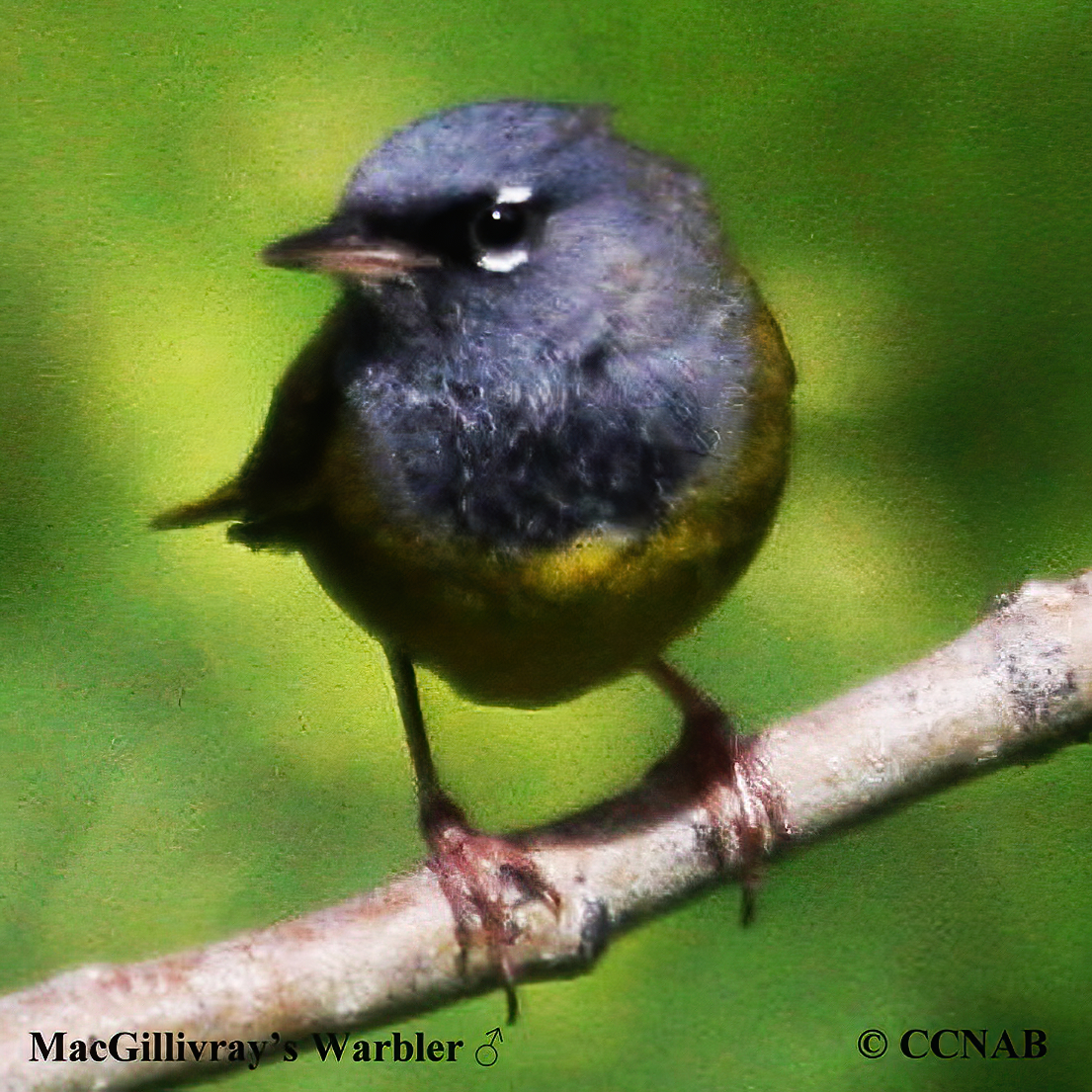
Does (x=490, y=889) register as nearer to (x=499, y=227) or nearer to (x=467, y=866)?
(x=467, y=866)

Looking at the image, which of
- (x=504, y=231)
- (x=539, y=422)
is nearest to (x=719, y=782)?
(x=539, y=422)

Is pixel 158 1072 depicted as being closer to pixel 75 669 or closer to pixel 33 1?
pixel 75 669

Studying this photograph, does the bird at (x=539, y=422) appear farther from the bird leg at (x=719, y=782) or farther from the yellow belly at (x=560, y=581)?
the bird leg at (x=719, y=782)

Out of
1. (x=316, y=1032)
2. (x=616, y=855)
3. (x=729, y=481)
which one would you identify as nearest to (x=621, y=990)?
(x=616, y=855)

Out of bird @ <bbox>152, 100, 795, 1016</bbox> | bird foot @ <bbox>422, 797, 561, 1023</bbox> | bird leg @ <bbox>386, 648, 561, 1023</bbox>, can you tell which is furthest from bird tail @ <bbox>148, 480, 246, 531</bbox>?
bird foot @ <bbox>422, 797, 561, 1023</bbox>

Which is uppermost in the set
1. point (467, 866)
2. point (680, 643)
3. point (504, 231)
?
point (504, 231)

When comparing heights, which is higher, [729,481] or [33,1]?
[33,1]
